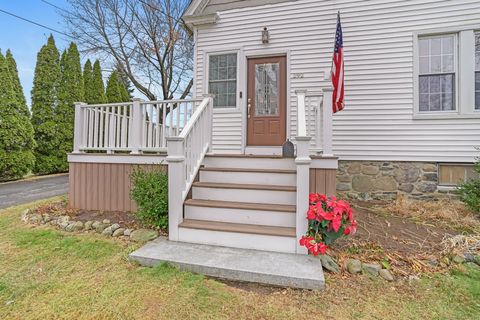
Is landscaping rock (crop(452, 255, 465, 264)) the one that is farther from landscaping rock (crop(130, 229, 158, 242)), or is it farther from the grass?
landscaping rock (crop(130, 229, 158, 242))

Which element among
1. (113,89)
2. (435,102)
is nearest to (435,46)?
(435,102)

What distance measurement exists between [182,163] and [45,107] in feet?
31.3

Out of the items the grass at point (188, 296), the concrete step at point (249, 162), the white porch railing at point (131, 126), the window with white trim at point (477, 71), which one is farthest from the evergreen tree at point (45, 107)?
the window with white trim at point (477, 71)

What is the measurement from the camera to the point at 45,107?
10.1 metres

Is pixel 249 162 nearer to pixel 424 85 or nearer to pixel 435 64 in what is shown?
pixel 424 85

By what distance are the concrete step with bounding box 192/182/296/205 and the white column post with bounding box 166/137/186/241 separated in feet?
1.51

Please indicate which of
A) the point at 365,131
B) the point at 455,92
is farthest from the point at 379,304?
the point at 455,92

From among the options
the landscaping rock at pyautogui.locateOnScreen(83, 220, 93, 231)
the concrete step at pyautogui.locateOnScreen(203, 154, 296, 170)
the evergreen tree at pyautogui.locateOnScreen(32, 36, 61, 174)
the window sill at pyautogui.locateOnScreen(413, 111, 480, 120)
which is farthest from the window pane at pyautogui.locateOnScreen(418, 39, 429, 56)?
the evergreen tree at pyautogui.locateOnScreen(32, 36, 61, 174)

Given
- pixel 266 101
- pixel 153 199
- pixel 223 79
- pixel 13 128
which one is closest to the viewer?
pixel 153 199

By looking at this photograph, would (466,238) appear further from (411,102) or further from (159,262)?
(159,262)

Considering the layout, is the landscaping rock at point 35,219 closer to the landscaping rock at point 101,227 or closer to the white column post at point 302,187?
the landscaping rock at point 101,227

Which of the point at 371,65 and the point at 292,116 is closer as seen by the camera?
the point at 371,65

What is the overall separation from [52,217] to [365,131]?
5.49 metres

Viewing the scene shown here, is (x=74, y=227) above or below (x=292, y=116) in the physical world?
below
